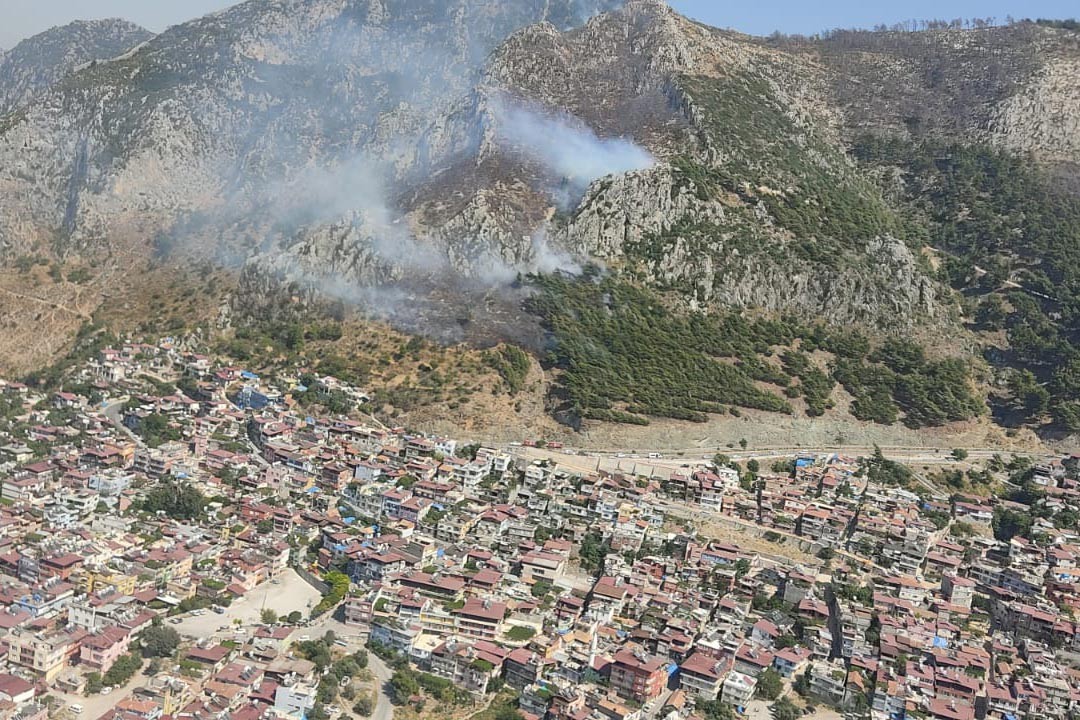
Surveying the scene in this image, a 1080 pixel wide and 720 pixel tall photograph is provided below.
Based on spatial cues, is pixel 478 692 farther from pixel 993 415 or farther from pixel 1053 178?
pixel 1053 178

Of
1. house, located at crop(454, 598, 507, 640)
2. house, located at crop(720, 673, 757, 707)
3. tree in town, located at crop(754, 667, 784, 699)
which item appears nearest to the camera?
house, located at crop(720, 673, 757, 707)

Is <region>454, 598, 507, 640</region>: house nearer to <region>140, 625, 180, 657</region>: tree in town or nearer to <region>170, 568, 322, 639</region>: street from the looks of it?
<region>170, 568, 322, 639</region>: street

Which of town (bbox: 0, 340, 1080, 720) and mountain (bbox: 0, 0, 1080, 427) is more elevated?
mountain (bbox: 0, 0, 1080, 427)

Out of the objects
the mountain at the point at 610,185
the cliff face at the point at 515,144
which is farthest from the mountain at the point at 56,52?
the mountain at the point at 610,185

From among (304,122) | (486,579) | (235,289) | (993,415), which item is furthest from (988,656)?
(304,122)

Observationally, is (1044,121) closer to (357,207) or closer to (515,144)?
(515,144)

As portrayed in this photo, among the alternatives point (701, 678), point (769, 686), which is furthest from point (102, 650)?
point (769, 686)

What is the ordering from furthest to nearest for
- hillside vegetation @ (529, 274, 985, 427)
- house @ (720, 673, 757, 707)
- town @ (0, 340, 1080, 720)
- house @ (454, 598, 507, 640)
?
hillside vegetation @ (529, 274, 985, 427), house @ (454, 598, 507, 640), house @ (720, 673, 757, 707), town @ (0, 340, 1080, 720)

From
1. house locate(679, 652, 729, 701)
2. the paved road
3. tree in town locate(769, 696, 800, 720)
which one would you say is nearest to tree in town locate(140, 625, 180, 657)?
house locate(679, 652, 729, 701)
